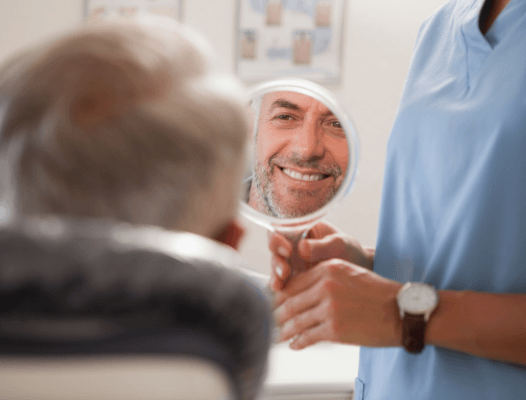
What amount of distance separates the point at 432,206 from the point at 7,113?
677mm

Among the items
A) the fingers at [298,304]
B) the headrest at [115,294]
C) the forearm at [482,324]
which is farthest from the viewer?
the fingers at [298,304]

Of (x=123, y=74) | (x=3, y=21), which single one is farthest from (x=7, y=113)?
(x=3, y=21)

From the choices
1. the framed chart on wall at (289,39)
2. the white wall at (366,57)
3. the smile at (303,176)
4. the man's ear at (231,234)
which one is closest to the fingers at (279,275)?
the smile at (303,176)

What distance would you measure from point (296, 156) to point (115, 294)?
572mm

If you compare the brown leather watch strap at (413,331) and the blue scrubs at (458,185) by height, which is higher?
the blue scrubs at (458,185)

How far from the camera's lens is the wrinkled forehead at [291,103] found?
2.56 ft

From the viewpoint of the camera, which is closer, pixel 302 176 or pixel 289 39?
pixel 302 176

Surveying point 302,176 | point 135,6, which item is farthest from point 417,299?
point 135,6

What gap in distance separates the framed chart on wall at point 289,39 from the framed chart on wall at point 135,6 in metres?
0.28

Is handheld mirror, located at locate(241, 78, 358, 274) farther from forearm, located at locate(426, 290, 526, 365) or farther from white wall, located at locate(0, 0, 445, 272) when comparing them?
white wall, located at locate(0, 0, 445, 272)

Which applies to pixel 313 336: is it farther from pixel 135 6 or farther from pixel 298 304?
pixel 135 6

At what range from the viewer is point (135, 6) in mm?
1910

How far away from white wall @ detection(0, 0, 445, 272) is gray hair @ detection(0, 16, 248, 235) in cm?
162

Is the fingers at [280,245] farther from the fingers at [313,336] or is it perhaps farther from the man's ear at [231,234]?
the man's ear at [231,234]
